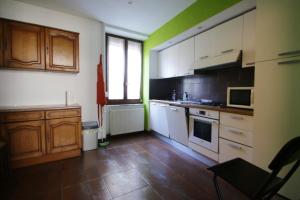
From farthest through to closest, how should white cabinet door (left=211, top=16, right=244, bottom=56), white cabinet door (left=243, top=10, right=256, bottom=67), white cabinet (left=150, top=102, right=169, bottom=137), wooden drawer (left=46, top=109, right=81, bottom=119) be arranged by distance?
white cabinet (left=150, top=102, right=169, bottom=137) < wooden drawer (left=46, top=109, right=81, bottom=119) < white cabinet door (left=211, top=16, right=244, bottom=56) < white cabinet door (left=243, top=10, right=256, bottom=67)

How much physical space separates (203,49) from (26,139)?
9.98ft

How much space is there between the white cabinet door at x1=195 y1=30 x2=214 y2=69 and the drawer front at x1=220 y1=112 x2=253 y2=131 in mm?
866

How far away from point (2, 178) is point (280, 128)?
3217mm

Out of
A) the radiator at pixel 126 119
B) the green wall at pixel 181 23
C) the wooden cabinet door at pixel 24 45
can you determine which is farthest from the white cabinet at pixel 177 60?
the wooden cabinet door at pixel 24 45

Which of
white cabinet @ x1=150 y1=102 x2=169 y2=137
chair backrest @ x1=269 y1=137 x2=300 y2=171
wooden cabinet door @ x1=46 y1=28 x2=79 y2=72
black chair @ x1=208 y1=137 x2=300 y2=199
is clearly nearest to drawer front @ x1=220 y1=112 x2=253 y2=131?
black chair @ x1=208 y1=137 x2=300 y2=199

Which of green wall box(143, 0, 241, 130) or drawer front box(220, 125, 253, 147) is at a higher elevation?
green wall box(143, 0, 241, 130)

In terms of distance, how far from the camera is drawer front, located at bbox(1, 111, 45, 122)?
6.57 feet

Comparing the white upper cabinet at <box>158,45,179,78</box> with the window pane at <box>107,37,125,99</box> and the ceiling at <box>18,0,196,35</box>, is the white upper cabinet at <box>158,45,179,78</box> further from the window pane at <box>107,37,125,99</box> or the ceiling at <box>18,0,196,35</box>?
the window pane at <box>107,37,125,99</box>

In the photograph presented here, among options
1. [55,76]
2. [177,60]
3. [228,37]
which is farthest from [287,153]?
[55,76]

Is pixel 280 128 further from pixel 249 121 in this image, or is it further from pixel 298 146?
pixel 298 146

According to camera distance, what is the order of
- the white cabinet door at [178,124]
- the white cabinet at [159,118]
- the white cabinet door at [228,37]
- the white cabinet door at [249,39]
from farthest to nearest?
the white cabinet at [159,118]
the white cabinet door at [178,124]
the white cabinet door at [228,37]
the white cabinet door at [249,39]

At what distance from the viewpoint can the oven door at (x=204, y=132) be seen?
2123 mm

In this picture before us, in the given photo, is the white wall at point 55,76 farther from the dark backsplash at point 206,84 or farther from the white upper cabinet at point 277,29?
the white upper cabinet at point 277,29

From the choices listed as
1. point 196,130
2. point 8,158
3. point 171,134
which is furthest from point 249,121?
point 8,158
